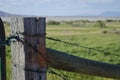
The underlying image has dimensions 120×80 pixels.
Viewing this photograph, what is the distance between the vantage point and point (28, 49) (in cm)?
282

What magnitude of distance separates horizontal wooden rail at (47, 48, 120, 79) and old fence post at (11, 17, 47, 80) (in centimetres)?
18

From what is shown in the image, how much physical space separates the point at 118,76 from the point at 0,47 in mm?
1236

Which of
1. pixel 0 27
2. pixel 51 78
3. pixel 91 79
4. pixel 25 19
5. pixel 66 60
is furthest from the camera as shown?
pixel 91 79

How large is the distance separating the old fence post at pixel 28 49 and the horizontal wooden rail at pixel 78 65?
0.59 feet

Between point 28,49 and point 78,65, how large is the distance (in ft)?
2.19

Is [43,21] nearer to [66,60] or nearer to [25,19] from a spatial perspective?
[25,19]

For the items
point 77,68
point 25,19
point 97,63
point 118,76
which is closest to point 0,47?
point 25,19

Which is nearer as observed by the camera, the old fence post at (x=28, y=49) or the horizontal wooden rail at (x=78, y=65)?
the old fence post at (x=28, y=49)

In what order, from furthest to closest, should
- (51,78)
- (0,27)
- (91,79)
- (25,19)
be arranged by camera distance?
1. (91,79)
2. (51,78)
3. (0,27)
4. (25,19)

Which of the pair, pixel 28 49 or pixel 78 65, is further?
pixel 78 65

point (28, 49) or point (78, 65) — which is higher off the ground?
point (28, 49)

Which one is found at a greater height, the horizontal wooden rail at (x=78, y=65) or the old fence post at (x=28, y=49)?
the old fence post at (x=28, y=49)

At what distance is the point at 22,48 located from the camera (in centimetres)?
281

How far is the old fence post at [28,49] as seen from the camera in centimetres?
279
